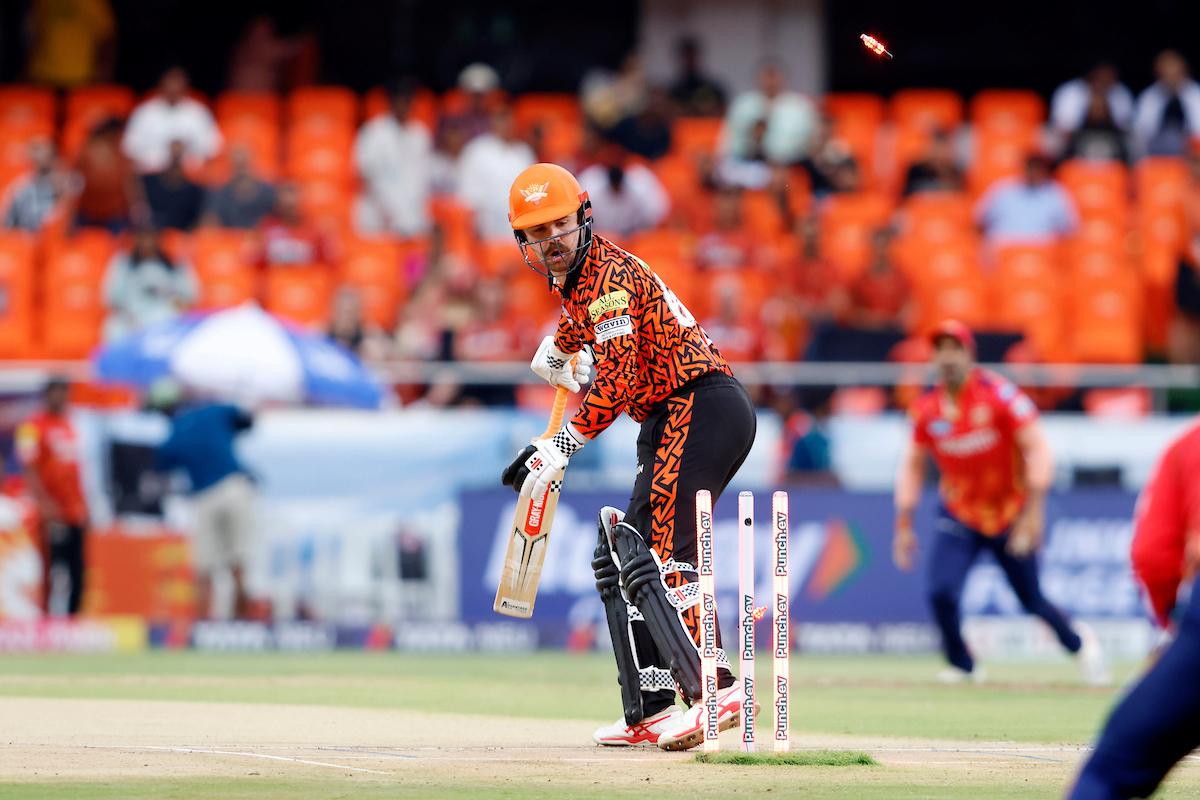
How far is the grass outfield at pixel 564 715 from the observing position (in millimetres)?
6914

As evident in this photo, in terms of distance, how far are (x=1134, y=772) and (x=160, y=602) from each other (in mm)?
13497

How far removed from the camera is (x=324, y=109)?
21.9 metres

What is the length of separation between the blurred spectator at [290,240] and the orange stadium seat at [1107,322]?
289 inches

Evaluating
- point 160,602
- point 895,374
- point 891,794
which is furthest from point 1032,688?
point 160,602

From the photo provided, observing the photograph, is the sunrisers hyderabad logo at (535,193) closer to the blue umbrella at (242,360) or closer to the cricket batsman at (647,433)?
the cricket batsman at (647,433)

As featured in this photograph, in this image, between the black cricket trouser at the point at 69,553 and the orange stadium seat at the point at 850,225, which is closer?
the black cricket trouser at the point at 69,553

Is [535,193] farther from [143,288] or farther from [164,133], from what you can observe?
[164,133]

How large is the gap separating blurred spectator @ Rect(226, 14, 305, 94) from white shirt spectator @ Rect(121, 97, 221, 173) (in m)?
1.85

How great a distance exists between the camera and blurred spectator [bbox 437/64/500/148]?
68.5 feet

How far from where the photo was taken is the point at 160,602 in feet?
56.9

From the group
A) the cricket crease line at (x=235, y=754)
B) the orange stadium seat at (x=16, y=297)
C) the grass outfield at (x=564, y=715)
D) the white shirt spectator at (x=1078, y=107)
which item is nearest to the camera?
the grass outfield at (x=564, y=715)

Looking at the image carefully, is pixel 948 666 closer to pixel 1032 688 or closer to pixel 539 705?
pixel 1032 688

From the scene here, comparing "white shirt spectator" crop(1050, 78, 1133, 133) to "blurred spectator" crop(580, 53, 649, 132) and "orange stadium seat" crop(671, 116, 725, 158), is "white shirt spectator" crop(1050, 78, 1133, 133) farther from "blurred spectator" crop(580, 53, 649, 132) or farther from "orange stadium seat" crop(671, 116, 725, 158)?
"blurred spectator" crop(580, 53, 649, 132)

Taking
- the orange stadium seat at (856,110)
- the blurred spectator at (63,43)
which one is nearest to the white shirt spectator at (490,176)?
the orange stadium seat at (856,110)
